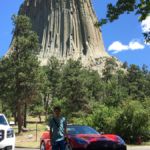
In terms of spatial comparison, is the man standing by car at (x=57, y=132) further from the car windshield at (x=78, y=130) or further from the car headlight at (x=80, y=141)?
the car windshield at (x=78, y=130)

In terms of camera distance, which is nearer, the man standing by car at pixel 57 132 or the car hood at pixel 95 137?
the man standing by car at pixel 57 132

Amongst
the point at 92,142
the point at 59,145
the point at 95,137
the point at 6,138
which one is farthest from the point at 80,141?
the point at 59,145

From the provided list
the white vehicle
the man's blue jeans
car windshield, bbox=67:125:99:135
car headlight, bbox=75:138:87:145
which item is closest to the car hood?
car headlight, bbox=75:138:87:145

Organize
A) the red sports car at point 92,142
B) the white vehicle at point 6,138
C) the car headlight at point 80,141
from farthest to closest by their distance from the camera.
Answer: the car headlight at point 80,141
the red sports car at point 92,142
the white vehicle at point 6,138

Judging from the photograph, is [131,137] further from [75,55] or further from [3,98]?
[75,55]

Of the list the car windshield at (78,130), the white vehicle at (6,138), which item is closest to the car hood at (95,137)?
the car windshield at (78,130)

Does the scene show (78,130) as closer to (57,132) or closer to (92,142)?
(92,142)

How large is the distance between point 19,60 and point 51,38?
140097mm

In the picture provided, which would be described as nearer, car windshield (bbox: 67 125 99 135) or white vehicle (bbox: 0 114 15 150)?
white vehicle (bbox: 0 114 15 150)

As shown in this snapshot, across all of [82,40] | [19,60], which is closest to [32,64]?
[19,60]

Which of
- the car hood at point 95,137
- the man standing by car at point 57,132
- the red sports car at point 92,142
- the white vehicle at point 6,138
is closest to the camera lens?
the man standing by car at point 57,132

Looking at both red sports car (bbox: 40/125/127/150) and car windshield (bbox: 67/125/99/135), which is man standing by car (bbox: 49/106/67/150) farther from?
car windshield (bbox: 67/125/99/135)

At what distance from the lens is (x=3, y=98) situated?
5550 cm

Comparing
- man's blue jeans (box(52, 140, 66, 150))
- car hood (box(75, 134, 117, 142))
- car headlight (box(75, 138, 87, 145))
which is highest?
car hood (box(75, 134, 117, 142))
